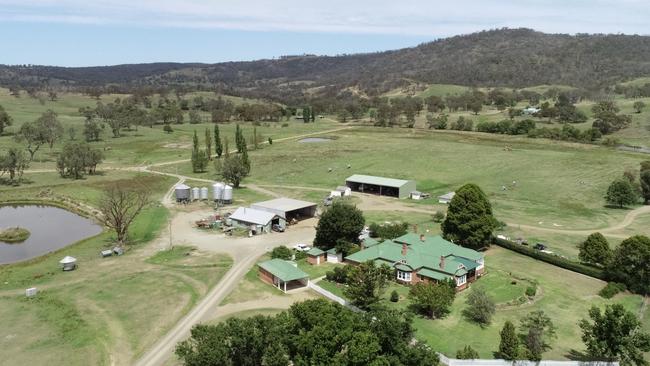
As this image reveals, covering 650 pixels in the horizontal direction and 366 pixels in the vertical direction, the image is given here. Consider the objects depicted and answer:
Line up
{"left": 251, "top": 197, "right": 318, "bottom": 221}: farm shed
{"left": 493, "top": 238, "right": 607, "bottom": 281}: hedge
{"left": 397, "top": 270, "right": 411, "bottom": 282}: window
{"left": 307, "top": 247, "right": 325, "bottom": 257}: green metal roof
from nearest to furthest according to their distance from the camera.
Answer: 1. {"left": 397, "top": 270, "right": 411, "bottom": 282}: window
2. {"left": 493, "top": 238, "right": 607, "bottom": 281}: hedge
3. {"left": 307, "top": 247, "right": 325, "bottom": 257}: green metal roof
4. {"left": 251, "top": 197, "right": 318, "bottom": 221}: farm shed

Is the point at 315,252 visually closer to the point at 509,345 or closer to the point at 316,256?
the point at 316,256

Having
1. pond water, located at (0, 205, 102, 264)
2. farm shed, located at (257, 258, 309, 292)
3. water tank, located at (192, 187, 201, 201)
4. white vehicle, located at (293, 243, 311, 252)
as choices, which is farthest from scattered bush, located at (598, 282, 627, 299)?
pond water, located at (0, 205, 102, 264)

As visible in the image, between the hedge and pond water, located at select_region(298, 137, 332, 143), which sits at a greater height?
pond water, located at select_region(298, 137, 332, 143)

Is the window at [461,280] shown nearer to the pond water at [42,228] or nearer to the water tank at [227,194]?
the water tank at [227,194]

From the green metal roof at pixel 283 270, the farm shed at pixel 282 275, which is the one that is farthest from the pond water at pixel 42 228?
the green metal roof at pixel 283 270

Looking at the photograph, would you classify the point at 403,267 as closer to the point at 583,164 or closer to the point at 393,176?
the point at 393,176

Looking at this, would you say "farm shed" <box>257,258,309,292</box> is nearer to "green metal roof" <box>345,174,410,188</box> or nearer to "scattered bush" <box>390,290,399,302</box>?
"scattered bush" <box>390,290,399,302</box>

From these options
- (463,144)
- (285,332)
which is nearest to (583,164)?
(463,144)
